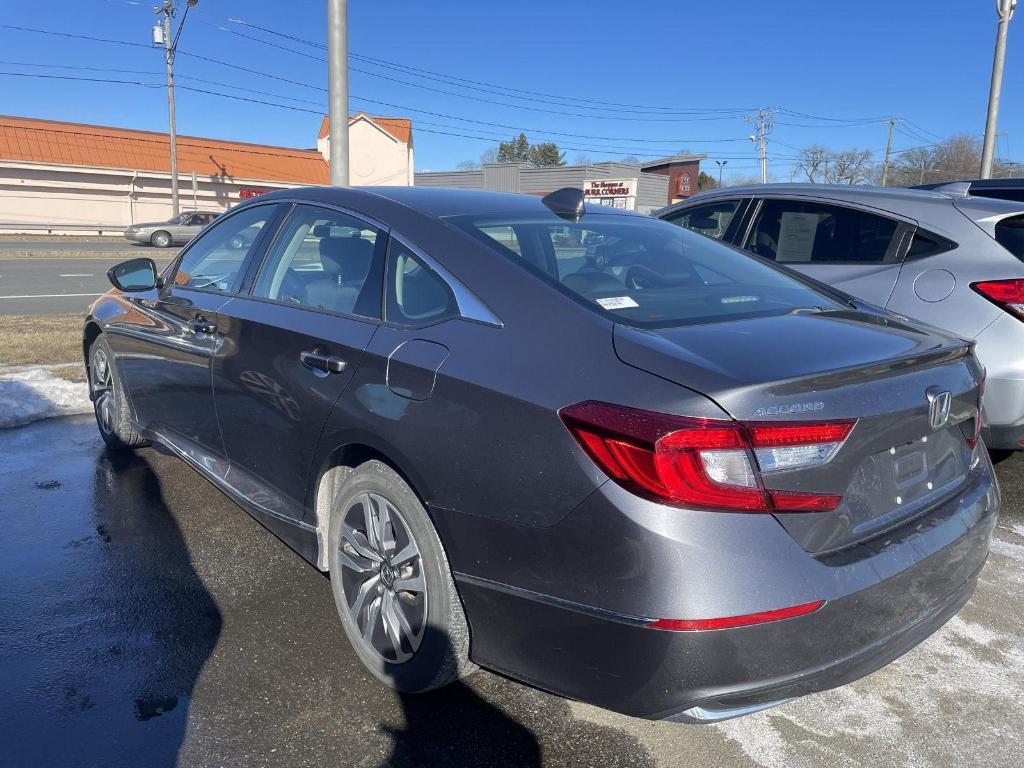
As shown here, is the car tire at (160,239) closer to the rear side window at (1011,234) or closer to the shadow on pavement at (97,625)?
the shadow on pavement at (97,625)

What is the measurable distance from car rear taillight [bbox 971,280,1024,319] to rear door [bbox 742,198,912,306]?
0.52 m

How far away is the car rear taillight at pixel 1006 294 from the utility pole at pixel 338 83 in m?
5.35

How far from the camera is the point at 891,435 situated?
2.13m

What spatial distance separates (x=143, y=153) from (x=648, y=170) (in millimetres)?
29212

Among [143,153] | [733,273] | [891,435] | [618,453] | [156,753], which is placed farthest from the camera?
[143,153]

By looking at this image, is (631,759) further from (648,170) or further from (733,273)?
(648,170)

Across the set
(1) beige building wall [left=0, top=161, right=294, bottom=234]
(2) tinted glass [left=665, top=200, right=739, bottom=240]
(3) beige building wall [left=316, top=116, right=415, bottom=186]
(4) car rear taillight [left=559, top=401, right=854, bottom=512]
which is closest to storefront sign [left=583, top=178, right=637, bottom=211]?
(3) beige building wall [left=316, top=116, right=415, bottom=186]

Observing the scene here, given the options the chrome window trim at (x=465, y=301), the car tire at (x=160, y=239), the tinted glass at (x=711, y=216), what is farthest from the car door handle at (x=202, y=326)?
the car tire at (x=160, y=239)

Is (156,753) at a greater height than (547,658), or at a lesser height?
lesser

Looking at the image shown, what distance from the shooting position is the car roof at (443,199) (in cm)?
301

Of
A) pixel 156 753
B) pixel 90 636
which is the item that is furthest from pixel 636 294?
pixel 90 636

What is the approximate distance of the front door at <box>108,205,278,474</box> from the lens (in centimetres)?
362

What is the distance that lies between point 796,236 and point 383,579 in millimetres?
3875

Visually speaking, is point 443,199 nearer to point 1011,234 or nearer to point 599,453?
point 599,453
